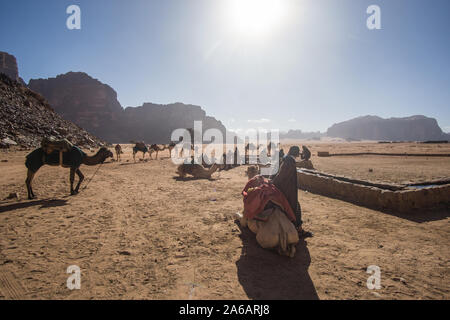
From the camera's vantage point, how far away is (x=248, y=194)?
15.2ft

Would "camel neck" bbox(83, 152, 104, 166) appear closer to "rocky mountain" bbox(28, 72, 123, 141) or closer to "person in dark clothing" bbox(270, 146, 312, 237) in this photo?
"person in dark clothing" bbox(270, 146, 312, 237)

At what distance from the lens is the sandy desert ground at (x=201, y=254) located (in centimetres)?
300

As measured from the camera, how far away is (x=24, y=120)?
2722cm

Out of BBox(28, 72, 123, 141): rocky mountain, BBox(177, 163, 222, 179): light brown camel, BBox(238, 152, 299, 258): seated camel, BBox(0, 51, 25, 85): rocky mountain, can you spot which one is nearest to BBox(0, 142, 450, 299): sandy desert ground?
BBox(238, 152, 299, 258): seated camel

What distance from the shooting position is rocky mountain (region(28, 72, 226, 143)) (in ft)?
404

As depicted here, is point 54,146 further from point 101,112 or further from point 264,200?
point 101,112

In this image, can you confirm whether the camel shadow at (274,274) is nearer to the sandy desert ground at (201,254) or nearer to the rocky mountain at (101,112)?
the sandy desert ground at (201,254)

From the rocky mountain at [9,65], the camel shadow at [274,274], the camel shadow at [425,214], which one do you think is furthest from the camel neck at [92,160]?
the rocky mountain at [9,65]

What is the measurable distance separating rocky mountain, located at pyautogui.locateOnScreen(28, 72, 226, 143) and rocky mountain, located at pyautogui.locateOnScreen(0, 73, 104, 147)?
83.9 meters

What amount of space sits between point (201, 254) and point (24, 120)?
117 ft

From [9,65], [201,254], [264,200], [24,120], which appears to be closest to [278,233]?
[264,200]

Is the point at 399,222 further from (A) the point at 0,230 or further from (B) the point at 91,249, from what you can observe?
(A) the point at 0,230

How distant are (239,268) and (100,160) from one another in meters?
7.87

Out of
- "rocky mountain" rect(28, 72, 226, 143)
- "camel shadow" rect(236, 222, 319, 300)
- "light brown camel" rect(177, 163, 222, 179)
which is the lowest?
"camel shadow" rect(236, 222, 319, 300)
